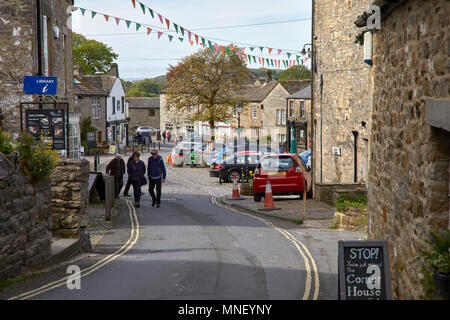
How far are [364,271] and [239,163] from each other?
20.8 meters

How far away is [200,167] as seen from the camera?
130ft

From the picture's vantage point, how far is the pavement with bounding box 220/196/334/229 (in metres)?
15.3

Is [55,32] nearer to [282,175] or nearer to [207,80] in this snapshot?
[282,175]

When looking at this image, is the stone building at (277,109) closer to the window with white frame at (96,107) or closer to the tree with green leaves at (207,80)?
the tree with green leaves at (207,80)

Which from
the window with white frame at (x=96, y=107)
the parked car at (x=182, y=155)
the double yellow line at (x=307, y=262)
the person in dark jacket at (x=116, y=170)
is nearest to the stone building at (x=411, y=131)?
Answer: the double yellow line at (x=307, y=262)

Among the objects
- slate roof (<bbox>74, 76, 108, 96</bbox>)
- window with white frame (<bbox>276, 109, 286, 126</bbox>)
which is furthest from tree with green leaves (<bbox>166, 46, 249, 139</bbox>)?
window with white frame (<bbox>276, 109, 286, 126</bbox>)

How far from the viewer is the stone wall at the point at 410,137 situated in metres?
5.34

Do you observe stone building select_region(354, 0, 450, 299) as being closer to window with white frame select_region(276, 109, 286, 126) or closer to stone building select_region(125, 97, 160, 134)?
window with white frame select_region(276, 109, 286, 126)

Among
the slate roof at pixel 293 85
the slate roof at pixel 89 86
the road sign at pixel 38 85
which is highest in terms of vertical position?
the slate roof at pixel 293 85

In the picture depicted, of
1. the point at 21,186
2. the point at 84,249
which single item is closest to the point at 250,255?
the point at 84,249

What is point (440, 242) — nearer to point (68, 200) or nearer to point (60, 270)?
point (60, 270)

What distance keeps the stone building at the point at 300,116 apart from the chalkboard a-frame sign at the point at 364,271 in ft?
127

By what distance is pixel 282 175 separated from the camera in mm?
19484

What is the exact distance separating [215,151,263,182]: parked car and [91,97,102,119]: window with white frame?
25.7m
